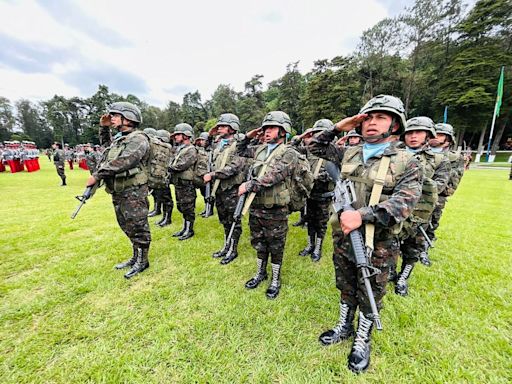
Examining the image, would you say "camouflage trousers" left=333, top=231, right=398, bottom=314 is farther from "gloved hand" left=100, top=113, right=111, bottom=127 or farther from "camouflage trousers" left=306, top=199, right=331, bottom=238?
"gloved hand" left=100, top=113, right=111, bottom=127

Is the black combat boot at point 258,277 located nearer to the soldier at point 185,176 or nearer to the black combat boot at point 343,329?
the black combat boot at point 343,329

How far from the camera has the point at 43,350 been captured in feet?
8.30

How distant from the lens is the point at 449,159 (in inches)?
173

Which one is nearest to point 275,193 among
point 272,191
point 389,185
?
point 272,191

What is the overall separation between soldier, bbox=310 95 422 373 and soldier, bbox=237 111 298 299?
27.9 inches

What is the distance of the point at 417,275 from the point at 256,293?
2.85 meters

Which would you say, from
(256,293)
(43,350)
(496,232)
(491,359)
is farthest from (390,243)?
(496,232)

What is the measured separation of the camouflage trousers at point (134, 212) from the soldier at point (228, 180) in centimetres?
129

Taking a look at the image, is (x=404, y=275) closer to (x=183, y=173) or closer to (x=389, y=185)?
(x=389, y=185)

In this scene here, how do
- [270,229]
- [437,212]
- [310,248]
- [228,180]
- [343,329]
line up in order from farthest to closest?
1. [310,248]
2. [228,180]
3. [437,212]
4. [270,229]
5. [343,329]

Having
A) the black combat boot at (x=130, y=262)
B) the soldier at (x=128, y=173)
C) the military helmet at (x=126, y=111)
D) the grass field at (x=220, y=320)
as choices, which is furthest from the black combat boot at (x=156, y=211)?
the military helmet at (x=126, y=111)

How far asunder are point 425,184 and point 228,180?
3.31 metres

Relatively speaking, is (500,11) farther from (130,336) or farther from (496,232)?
(130,336)

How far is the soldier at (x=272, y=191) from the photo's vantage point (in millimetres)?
3166
